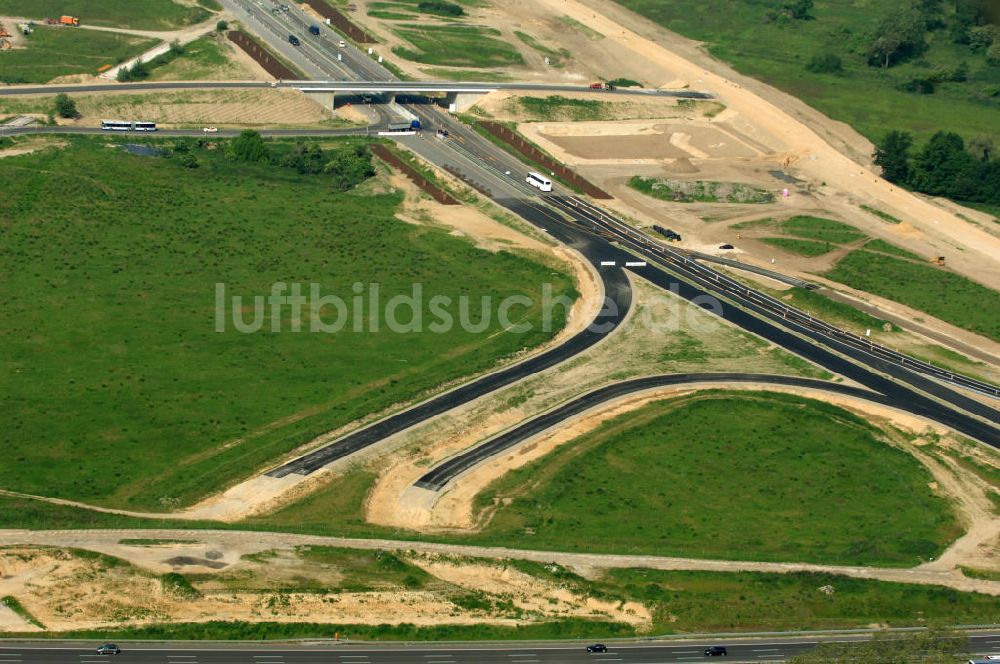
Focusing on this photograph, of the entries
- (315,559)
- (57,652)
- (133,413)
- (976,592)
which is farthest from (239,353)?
(976,592)

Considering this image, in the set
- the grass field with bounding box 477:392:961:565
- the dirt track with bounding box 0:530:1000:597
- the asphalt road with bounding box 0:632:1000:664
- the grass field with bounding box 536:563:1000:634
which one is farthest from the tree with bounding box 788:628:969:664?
the grass field with bounding box 477:392:961:565

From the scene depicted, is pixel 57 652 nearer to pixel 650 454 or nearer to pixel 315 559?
pixel 315 559

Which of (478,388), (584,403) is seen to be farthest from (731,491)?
(478,388)

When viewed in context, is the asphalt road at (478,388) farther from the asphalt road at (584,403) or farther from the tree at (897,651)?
the tree at (897,651)

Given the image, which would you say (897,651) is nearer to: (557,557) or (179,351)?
(557,557)

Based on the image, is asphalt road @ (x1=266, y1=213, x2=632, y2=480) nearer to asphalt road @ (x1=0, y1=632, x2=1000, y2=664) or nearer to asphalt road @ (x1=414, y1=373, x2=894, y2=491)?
asphalt road @ (x1=414, y1=373, x2=894, y2=491)

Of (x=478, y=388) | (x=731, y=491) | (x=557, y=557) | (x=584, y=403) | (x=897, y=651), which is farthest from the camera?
(x=478, y=388)

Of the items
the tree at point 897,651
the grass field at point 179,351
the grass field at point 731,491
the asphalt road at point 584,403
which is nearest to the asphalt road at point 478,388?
the grass field at point 179,351
